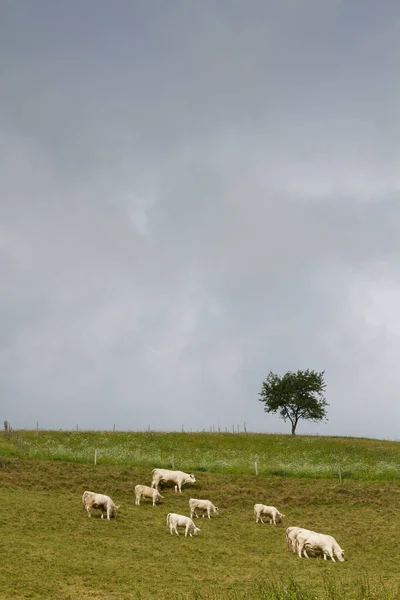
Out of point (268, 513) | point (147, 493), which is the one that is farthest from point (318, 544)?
point (147, 493)

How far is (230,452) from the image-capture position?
205 feet

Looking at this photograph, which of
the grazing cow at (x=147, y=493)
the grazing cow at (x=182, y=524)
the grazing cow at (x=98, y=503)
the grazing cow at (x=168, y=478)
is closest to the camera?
the grazing cow at (x=182, y=524)

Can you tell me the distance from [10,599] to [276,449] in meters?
48.9

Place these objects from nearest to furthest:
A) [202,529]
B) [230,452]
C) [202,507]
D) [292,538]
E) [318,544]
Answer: [318,544] < [292,538] < [202,529] < [202,507] < [230,452]

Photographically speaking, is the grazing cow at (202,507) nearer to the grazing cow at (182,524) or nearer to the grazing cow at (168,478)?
the grazing cow at (182,524)

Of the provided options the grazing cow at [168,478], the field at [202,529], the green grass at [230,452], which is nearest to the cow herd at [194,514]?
the grazing cow at [168,478]

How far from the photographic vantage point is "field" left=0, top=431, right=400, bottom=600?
72.8 feet

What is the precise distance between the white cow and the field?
2.32 ft

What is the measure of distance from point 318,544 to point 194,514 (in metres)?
9.44

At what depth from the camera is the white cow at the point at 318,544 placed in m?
28.5

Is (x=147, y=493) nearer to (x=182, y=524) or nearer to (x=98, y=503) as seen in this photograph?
(x=98, y=503)

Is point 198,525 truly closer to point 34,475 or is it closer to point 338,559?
point 338,559

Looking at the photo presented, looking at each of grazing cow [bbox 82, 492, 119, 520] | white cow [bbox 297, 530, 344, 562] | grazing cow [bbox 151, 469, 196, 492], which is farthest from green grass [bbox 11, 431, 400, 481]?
white cow [bbox 297, 530, 344, 562]

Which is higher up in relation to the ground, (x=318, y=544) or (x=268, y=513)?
(x=268, y=513)
